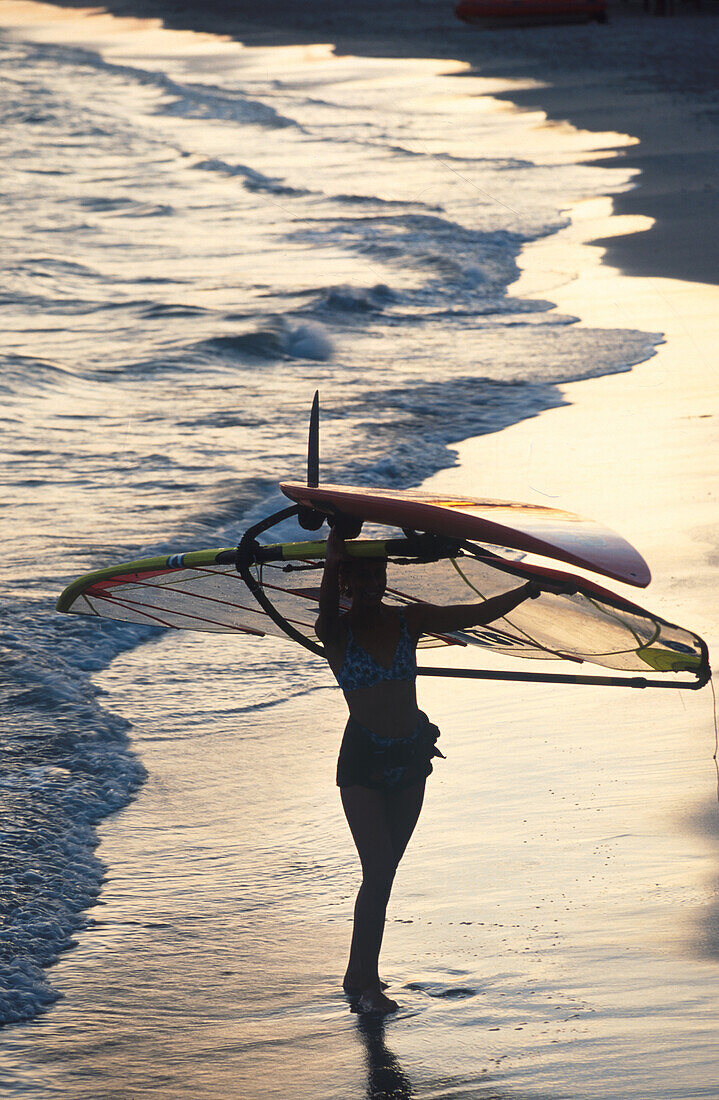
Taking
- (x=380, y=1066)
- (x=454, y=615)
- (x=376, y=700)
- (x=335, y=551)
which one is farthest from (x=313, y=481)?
(x=380, y=1066)

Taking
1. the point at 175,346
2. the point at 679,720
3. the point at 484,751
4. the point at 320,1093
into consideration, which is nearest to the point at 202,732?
the point at 484,751

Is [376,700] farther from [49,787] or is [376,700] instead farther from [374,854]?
[49,787]

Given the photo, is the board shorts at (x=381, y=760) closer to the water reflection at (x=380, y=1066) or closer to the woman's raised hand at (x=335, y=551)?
the woman's raised hand at (x=335, y=551)

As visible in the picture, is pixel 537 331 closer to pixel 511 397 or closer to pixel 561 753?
pixel 511 397

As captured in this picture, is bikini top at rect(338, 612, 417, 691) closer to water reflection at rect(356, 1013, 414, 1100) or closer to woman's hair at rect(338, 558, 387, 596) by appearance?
woman's hair at rect(338, 558, 387, 596)

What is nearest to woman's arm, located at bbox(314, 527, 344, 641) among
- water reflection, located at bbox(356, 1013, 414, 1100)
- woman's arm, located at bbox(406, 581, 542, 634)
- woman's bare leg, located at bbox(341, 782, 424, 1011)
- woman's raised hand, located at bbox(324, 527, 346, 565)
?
woman's raised hand, located at bbox(324, 527, 346, 565)

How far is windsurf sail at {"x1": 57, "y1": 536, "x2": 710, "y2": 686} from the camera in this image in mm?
4867

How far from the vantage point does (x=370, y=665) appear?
4535 millimetres

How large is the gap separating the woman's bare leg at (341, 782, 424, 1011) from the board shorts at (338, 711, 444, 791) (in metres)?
0.03

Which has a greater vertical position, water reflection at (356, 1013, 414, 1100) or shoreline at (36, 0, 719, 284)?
shoreline at (36, 0, 719, 284)

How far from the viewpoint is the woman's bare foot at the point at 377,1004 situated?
4648mm

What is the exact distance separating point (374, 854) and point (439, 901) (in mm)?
922

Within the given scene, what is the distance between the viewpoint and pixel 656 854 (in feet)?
17.9

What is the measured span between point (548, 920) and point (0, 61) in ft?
182
